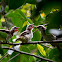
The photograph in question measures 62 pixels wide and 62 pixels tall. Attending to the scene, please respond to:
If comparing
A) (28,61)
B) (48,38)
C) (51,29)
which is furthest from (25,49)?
(51,29)

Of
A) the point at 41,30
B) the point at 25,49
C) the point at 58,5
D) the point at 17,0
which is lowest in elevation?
the point at 25,49

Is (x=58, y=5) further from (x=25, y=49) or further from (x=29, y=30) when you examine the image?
(x=29, y=30)

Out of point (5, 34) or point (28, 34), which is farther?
point (28, 34)

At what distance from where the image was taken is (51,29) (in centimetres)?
50

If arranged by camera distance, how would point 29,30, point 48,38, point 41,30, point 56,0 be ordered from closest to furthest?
point 56,0 < point 48,38 < point 41,30 < point 29,30

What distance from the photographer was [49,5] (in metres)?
0.32

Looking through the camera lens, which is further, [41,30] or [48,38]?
[41,30]

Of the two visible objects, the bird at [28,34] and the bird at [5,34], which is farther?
the bird at [28,34]

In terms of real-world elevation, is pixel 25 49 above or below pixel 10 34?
below

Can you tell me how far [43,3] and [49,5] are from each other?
0.12 ft

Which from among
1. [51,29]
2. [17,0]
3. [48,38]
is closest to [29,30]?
[48,38]

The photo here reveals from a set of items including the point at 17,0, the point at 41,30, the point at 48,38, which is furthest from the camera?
the point at 41,30

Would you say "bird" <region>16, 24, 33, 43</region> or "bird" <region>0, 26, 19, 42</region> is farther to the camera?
"bird" <region>16, 24, 33, 43</region>

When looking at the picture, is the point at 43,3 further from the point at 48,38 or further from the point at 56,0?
the point at 48,38
